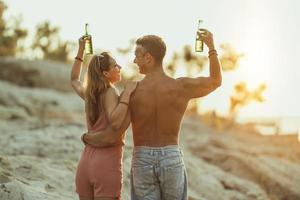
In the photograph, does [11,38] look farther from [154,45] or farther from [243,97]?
[154,45]

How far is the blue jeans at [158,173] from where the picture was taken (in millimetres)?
5891

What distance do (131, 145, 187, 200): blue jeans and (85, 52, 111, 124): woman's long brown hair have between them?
1.74 ft

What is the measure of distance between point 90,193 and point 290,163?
9.26m

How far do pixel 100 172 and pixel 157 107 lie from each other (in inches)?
28.5

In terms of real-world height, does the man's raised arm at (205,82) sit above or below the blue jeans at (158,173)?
above

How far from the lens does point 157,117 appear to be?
5.99 m

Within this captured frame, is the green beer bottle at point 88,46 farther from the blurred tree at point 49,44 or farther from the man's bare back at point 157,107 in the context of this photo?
the blurred tree at point 49,44

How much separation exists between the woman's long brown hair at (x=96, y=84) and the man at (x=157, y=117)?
250mm

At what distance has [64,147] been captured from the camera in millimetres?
11367

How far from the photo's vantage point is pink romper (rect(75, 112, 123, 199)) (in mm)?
5988

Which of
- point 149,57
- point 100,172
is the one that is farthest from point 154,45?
point 100,172

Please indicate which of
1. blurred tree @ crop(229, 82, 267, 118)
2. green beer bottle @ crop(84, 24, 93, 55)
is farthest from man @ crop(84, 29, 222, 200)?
blurred tree @ crop(229, 82, 267, 118)

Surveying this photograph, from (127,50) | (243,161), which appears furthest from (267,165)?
(127,50)

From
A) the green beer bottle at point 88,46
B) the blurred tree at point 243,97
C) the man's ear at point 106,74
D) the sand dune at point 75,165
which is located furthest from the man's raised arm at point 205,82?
the blurred tree at point 243,97
